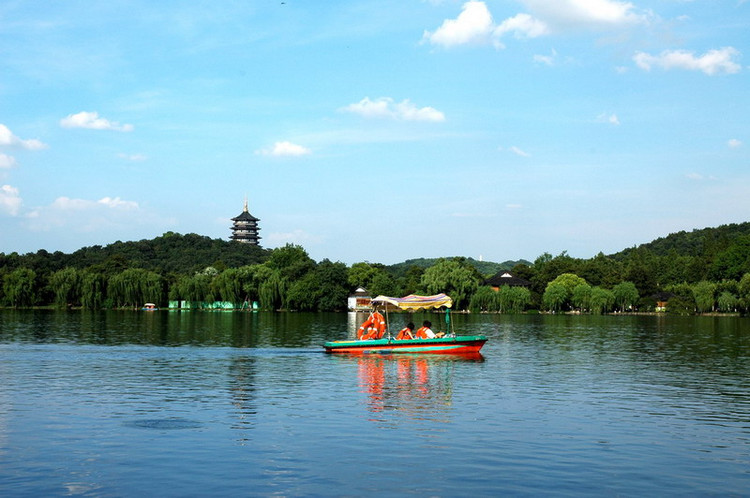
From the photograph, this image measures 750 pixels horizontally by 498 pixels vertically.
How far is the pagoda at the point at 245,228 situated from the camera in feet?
638

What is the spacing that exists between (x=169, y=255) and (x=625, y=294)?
9954 cm

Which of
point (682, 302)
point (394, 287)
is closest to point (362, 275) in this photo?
point (394, 287)

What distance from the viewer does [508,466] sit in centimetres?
1373

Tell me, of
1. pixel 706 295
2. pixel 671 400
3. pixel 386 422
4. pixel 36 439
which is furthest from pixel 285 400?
pixel 706 295

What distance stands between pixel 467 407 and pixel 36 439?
1063 cm

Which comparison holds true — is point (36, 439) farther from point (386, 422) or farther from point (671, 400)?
point (671, 400)

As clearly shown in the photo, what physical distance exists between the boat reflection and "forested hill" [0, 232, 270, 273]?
106314 mm

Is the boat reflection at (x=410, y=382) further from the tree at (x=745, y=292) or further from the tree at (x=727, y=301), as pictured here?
the tree at (x=727, y=301)

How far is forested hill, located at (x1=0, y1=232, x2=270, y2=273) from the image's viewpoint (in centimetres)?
14062

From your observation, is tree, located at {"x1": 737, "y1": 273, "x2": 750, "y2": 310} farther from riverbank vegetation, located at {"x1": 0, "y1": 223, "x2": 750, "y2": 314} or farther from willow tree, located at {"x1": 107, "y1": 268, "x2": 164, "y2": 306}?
willow tree, located at {"x1": 107, "y1": 268, "x2": 164, "y2": 306}

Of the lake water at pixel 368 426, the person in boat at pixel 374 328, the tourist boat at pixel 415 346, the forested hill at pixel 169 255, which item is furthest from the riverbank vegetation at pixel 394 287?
the lake water at pixel 368 426

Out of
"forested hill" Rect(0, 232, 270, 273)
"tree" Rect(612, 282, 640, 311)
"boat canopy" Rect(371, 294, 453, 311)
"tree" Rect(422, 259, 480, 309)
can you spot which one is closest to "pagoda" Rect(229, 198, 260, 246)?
"forested hill" Rect(0, 232, 270, 273)

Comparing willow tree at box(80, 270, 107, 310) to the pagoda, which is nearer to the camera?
willow tree at box(80, 270, 107, 310)

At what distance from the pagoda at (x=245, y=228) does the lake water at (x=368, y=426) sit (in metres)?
161
